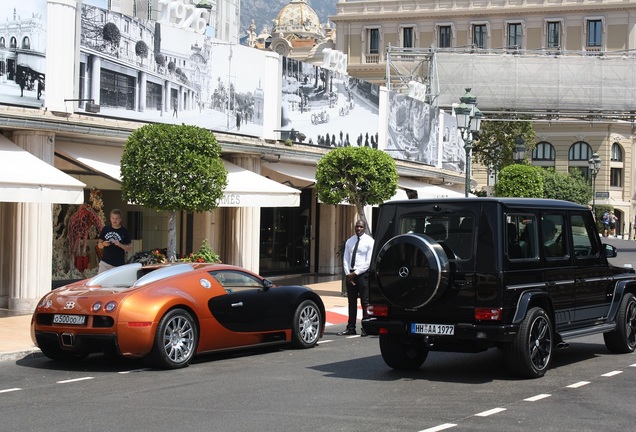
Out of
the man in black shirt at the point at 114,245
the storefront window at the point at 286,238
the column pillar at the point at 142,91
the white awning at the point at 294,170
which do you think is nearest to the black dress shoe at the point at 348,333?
the man in black shirt at the point at 114,245

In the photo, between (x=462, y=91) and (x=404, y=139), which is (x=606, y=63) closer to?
(x=462, y=91)

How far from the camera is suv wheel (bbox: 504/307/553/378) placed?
11.1m

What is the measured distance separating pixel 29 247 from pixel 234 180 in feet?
17.6

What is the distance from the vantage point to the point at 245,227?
78.7 feet

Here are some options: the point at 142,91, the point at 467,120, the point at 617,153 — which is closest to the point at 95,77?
the point at 142,91

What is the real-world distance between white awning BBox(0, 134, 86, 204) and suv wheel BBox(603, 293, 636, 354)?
28.4 ft

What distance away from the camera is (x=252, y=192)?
21266 millimetres

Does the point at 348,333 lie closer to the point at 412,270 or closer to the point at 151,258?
the point at 151,258

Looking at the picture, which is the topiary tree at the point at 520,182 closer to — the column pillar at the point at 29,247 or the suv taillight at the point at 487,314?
the column pillar at the point at 29,247

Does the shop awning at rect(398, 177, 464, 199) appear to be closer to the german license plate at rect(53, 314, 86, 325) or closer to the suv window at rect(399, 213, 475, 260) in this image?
the suv window at rect(399, 213, 475, 260)

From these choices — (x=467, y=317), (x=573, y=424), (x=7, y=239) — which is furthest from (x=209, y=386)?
(x=7, y=239)

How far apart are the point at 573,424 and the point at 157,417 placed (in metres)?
3.60

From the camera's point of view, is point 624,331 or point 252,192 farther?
point 252,192

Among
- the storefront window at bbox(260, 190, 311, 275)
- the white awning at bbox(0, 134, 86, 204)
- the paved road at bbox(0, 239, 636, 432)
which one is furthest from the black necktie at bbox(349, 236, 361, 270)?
the storefront window at bbox(260, 190, 311, 275)
